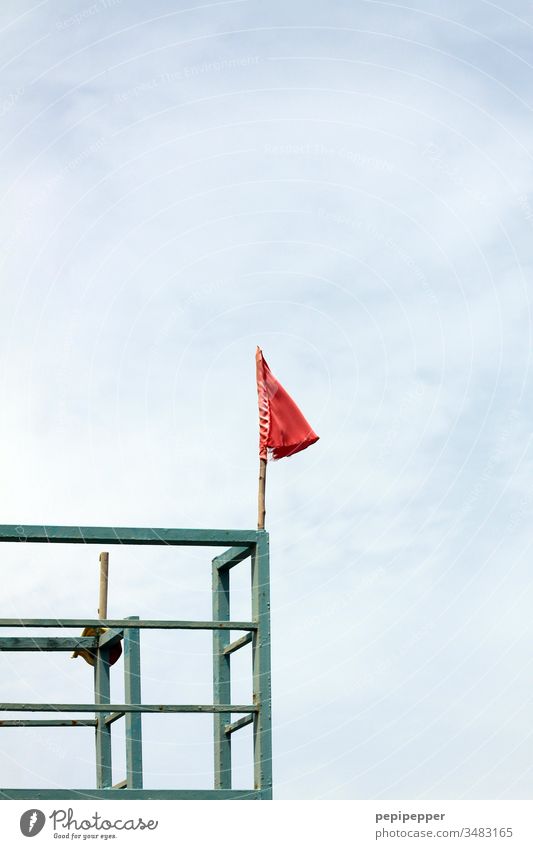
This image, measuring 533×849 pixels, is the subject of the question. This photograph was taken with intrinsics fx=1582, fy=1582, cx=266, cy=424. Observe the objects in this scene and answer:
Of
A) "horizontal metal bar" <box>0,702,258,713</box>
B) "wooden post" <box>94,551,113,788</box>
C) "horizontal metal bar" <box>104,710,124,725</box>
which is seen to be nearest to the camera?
"horizontal metal bar" <box>0,702,258,713</box>

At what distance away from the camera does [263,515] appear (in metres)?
16.5

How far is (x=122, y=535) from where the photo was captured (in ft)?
52.0

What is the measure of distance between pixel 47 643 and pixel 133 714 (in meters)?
2.18

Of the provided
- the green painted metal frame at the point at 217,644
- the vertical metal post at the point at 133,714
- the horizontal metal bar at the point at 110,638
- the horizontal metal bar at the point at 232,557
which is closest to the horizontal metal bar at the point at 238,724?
the green painted metal frame at the point at 217,644

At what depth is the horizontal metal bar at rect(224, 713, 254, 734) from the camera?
1591 cm

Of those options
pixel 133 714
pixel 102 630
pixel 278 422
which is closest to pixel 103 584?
pixel 102 630

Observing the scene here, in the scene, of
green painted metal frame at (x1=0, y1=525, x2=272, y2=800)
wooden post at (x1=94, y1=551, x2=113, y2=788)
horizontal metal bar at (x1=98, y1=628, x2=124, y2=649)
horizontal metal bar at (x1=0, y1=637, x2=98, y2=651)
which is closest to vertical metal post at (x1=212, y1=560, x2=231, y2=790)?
green painted metal frame at (x1=0, y1=525, x2=272, y2=800)

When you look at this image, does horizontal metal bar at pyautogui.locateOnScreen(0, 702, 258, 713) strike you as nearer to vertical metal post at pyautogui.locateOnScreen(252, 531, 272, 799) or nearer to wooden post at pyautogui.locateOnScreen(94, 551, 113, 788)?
vertical metal post at pyautogui.locateOnScreen(252, 531, 272, 799)

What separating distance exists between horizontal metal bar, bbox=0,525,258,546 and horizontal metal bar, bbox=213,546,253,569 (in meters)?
0.18

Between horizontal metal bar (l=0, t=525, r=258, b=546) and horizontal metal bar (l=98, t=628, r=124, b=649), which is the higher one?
horizontal metal bar (l=98, t=628, r=124, b=649)

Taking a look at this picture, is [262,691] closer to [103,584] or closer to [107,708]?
[107,708]

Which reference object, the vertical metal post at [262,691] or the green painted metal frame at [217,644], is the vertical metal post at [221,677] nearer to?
the green painted metal frame at [217,644]
